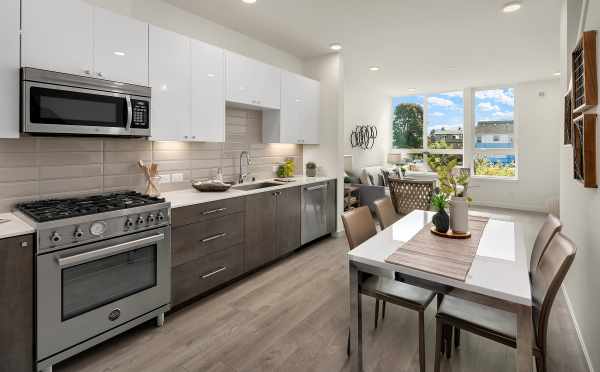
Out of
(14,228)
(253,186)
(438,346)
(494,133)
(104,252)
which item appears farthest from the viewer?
(494,133)

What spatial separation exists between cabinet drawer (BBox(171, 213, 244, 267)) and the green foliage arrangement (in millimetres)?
6554

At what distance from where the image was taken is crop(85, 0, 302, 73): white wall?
8.99ft

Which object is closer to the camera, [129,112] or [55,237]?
[55,237]

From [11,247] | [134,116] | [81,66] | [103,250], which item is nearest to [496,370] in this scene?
[103,250]

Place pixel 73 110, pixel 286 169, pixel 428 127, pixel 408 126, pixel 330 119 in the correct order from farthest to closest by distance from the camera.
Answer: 1. pixel 408 126
2. pixel 428 127
3. pixel 330 119
4. pixel 286 169
5. pixel 73 110

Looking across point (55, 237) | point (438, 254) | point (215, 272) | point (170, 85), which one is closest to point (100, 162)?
point (170, 85)

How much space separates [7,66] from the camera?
1.83 meters

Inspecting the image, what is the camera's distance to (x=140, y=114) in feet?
7.95

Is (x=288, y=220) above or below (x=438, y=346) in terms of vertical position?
above

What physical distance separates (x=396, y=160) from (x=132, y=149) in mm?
6682

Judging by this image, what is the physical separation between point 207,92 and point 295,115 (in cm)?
145

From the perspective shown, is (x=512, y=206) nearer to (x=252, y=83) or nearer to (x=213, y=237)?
(x=252, y=83)

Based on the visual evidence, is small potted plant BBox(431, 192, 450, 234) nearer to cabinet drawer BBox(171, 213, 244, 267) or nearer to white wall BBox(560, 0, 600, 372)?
white wall BBox(560, 0, 600, 372)

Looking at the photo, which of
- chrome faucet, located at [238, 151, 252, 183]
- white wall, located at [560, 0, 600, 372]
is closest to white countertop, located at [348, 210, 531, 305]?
white wall, located at [560, 0, 600, 372]
